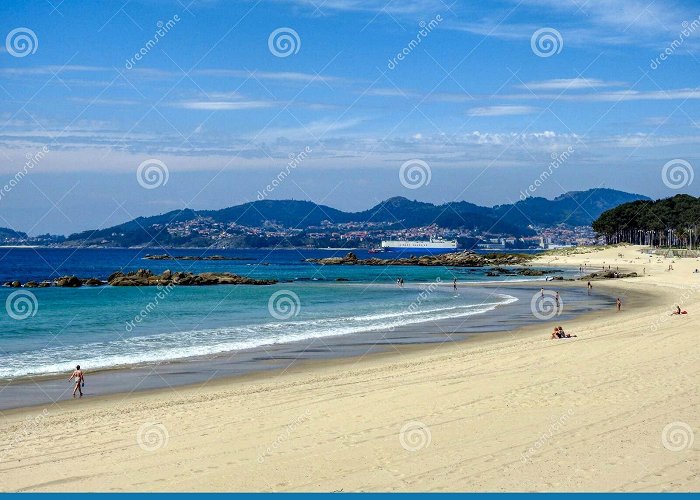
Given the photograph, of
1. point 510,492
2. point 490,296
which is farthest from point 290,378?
point 490,296

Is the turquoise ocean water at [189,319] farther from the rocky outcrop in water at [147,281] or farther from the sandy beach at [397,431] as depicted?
the rocky outcrop in water at [147,281]

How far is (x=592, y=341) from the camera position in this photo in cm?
2286

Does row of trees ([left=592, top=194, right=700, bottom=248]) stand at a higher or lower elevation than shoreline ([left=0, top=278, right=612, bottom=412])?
higher

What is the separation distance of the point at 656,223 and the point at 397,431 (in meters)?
138

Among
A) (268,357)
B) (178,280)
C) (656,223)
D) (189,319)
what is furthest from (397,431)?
(656,223)

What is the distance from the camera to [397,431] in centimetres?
1152

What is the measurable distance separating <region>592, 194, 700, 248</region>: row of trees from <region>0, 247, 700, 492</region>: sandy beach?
400 feet

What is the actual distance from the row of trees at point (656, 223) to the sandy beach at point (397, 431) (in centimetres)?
12198

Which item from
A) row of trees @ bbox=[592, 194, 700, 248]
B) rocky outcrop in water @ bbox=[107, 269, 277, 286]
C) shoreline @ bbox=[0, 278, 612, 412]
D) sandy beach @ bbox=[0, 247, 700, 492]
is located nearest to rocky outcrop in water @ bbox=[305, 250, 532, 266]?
row of trees @ bbox=[592, 194, 700, 248]

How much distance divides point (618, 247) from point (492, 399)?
12451 cm

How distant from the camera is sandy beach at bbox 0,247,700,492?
9.09 m

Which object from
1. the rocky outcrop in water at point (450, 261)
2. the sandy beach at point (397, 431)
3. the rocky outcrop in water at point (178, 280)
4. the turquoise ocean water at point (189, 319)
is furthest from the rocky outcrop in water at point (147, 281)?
the sandy beach at point (397, 431)

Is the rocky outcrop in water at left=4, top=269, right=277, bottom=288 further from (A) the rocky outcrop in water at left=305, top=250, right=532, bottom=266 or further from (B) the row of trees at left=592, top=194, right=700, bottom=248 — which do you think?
(B) the row of trees at left=592, top=194, right=700, bottom=248

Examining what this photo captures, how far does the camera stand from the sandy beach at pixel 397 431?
9.09 meters
